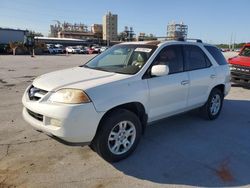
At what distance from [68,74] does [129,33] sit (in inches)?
4855

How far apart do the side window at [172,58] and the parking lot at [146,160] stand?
50.3 inches

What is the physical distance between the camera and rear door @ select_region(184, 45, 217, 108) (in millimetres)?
5199

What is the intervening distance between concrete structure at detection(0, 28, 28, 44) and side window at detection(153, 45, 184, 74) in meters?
49.8

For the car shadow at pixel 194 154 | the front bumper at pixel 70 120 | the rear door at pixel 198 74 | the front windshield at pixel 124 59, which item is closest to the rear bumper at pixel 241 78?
the car shadow at pixel 194 154

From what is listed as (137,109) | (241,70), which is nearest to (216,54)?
(137,109)

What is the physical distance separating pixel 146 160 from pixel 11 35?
51.9m

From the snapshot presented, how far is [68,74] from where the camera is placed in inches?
174

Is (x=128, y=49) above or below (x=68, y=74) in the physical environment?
above

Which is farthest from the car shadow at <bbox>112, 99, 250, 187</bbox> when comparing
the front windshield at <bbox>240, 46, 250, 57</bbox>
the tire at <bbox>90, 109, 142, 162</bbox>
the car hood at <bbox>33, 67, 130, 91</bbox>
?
the front windshield at <bbox>240, 46, 250, 57</bbox>

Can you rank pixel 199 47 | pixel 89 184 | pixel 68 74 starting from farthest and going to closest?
pixel 199 47 → pixel 68 74 → pixel 89 184

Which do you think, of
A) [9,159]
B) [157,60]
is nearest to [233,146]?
[157,60]

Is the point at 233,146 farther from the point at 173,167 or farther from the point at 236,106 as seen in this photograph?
the point at 236,106

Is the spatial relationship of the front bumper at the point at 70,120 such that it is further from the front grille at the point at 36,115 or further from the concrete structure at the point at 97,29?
the concrete structure at the point at 97,29

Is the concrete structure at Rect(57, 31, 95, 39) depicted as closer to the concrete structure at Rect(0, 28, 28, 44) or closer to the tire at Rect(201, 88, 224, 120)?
the concrete structure at Rect(0, 28, 28, 44)
